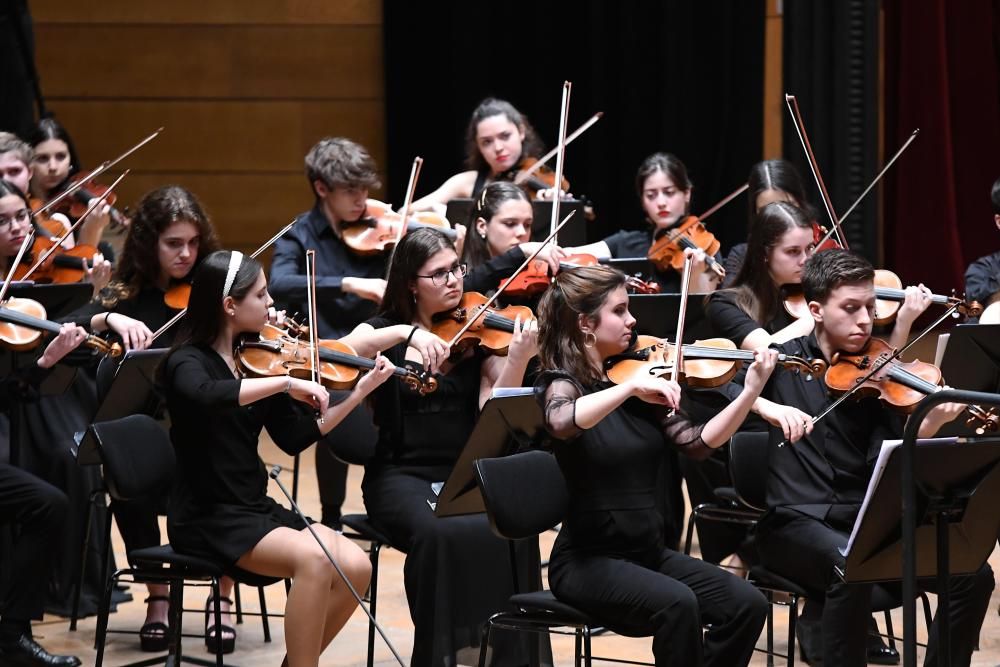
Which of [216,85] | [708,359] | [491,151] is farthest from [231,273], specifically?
[216,85]

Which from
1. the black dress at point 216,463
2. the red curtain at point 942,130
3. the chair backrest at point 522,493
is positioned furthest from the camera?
the red curtain at point 942,130

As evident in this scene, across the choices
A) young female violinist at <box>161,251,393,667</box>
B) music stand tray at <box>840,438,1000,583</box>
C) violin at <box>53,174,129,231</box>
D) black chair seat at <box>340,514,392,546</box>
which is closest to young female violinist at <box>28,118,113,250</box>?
violin at <box>53,174,129,231</box>

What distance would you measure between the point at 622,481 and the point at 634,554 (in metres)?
0.15

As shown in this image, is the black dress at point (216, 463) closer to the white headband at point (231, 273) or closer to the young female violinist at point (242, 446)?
the young female violinist at point (242, 446)

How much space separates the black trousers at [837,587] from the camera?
2.97 meters

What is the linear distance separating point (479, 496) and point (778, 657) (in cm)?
92

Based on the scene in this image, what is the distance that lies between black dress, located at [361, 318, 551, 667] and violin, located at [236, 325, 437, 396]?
0.56 feet

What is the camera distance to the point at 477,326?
3.48 meters

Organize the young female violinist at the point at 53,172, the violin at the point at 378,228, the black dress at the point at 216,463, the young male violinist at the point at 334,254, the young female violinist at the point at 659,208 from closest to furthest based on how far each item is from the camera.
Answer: the black dress at the point at 216,463 → the young male violinist at the point at 334,254 → the violin at the point at 378,228 → the young female violinist at the point at 659,208 → the young female violinist at the point at 53,172

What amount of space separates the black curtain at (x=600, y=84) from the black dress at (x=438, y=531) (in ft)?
9.91

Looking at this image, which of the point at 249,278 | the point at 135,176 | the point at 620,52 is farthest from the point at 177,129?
the point at 249,278

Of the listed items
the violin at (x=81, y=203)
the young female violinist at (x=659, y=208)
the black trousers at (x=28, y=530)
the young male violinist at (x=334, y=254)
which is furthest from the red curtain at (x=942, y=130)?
the black trousers at (x=28, y=530)

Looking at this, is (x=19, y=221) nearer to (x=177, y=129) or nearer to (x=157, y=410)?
(x=157, y=410)

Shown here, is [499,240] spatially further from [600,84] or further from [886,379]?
[600,84]
